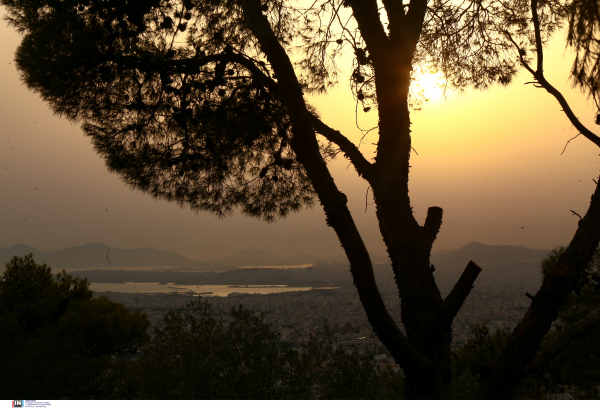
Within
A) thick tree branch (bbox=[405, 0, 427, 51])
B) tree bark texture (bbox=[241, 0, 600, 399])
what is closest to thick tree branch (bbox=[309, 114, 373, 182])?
tree bark texture (bbox=[241, 0, 600, 399])

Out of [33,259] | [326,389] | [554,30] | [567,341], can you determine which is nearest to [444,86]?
[554,30]

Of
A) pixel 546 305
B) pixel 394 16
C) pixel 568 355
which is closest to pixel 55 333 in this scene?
pixel 394 16

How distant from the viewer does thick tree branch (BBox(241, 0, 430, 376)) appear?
125 inches

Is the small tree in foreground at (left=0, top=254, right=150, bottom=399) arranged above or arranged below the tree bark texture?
below

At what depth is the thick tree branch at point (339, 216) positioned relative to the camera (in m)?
3.18

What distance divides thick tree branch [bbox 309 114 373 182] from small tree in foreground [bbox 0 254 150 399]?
619 cm

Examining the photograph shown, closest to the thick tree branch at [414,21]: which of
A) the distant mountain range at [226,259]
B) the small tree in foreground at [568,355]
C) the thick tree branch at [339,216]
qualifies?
the thick tree branch at [339,216]

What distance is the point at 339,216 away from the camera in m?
3.26

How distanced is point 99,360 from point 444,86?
26.1 ft

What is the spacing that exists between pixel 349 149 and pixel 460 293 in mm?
1664

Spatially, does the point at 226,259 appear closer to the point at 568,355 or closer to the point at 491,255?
the point at 491,255

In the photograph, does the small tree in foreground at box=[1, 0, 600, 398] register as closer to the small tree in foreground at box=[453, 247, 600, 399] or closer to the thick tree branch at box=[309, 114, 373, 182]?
the thick tree branch at box=[309, 114, 373, 182]

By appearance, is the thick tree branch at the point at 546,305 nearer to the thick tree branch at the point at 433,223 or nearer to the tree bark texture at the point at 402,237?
the tree bark texture at the point at 402,237

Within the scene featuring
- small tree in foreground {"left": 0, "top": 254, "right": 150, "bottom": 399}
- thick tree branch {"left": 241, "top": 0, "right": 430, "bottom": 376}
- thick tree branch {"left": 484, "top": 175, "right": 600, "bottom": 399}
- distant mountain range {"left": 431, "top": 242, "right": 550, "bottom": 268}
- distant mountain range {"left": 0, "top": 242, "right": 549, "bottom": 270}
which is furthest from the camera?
distant mountain range {"left": 431, "top": 242, "right": 550, "bottom": 268}
